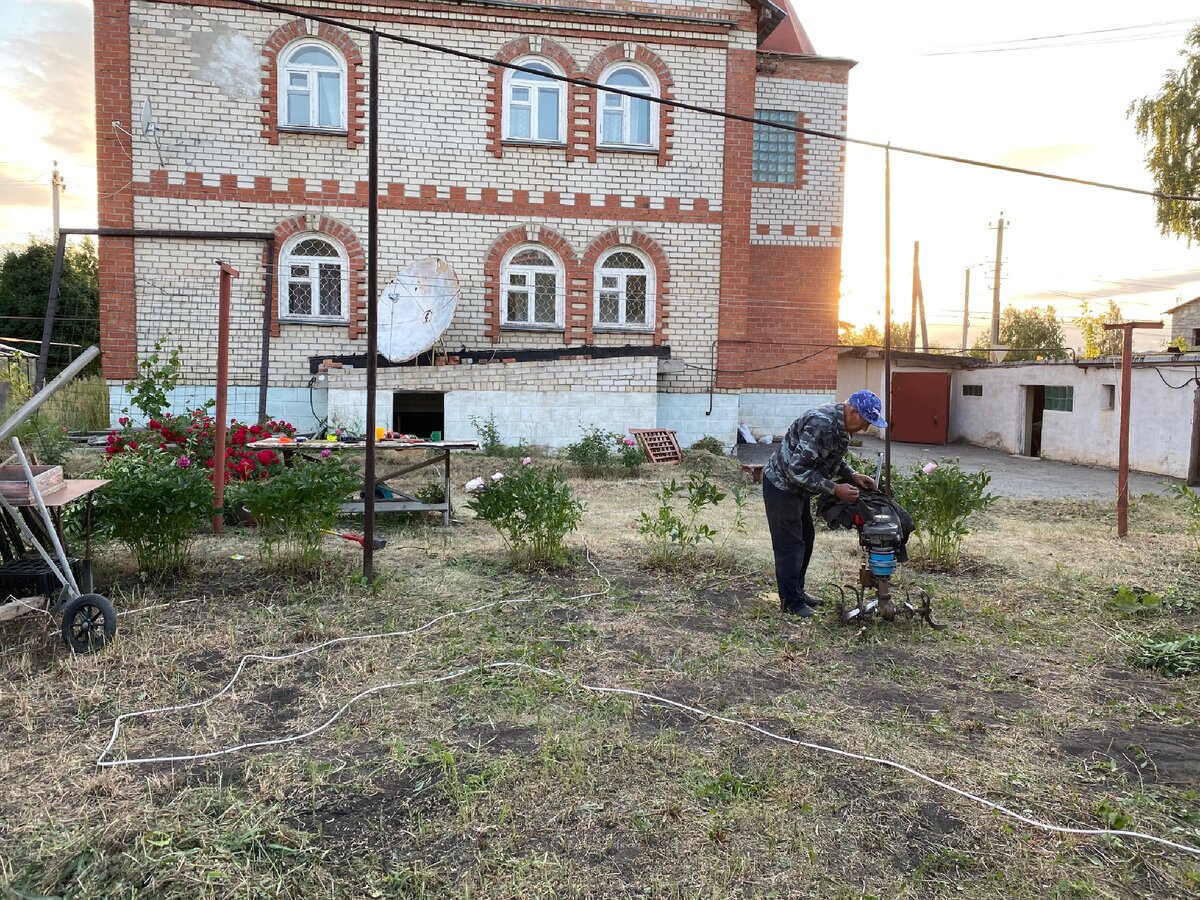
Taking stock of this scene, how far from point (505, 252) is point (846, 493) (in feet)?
36.2

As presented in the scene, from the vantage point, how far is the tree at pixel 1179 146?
19.6 metres

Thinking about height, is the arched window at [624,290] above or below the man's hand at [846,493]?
above

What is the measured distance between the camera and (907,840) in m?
2.93

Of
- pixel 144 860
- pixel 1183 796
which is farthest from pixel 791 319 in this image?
pixel 144 860

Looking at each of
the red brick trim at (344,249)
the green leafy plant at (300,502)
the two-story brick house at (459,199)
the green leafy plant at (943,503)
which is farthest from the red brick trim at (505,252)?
the green leafy plant at (943,503)

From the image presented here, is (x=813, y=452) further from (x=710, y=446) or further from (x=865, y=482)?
(x=710, y=446)

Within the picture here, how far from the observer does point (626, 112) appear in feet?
49.6

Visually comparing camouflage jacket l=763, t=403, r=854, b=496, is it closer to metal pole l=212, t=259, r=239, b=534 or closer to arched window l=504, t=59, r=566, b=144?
metal pole l=212, t=259, r=239, b=534

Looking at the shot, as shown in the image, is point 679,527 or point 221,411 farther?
point 221,411

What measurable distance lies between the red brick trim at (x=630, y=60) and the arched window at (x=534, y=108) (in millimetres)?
425

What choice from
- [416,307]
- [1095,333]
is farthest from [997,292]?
[416,307]

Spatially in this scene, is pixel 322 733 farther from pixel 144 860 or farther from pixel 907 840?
pixel 907 840

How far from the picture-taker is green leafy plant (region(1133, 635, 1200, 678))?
4699 millimetres

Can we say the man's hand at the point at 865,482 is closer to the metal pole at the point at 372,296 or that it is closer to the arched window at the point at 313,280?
the metal pole at the point at 372,296
